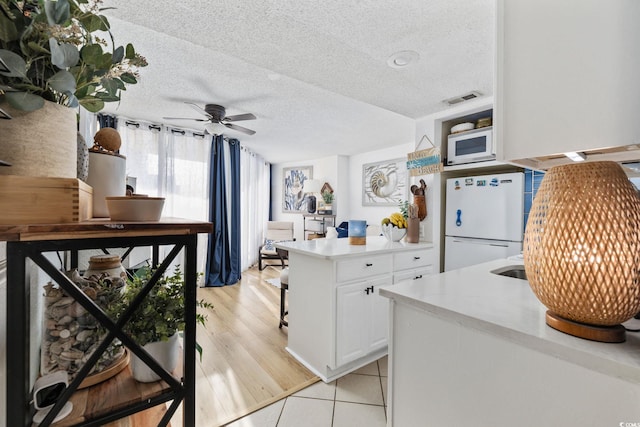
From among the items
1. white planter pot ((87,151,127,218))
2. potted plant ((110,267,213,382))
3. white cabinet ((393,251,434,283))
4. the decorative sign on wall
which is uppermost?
the decorative sign on wall

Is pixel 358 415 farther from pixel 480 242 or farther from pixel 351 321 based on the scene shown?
pixel 480 242

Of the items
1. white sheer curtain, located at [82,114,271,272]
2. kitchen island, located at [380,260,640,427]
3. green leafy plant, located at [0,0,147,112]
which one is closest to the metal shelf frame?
green leafy plant, located at [0,0,147,112]

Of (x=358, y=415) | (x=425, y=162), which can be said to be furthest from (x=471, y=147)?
(x=358, y=415)

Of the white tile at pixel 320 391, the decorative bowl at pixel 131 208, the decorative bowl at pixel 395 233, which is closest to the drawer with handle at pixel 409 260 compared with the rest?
the decorative bowl at pixel 395 233

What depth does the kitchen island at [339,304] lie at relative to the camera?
77.9 inches

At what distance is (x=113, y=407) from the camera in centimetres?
59

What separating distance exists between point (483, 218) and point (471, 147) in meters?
0.66

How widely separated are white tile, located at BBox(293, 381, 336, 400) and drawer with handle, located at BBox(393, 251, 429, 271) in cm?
103

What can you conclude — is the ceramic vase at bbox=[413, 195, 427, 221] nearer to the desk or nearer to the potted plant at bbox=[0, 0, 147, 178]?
the desk

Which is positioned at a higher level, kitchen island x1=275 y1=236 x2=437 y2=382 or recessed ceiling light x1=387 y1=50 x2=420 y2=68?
recessed ceiling light x1=387 y1=50 x2=420 y2=68

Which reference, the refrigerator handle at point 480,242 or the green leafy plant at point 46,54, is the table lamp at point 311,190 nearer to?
the refrigerator handle at point 480,242

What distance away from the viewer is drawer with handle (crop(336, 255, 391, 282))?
6.54 ft

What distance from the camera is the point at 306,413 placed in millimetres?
1694

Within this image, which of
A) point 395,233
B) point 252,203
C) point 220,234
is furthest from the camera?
point 252,203
